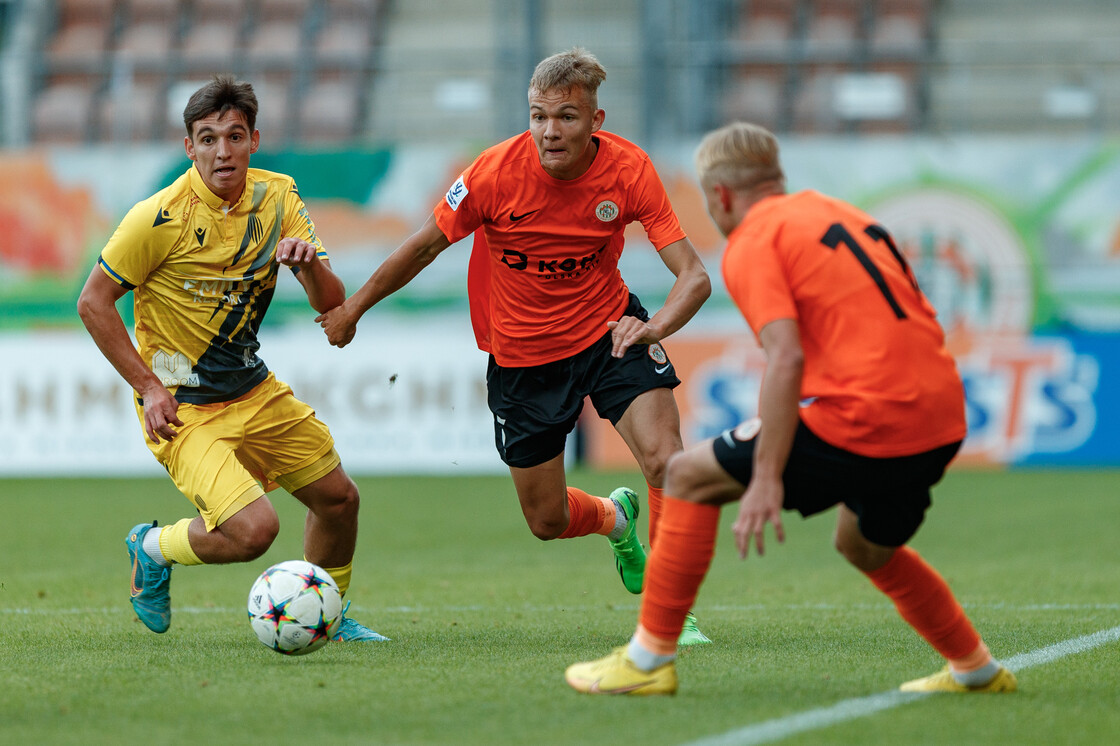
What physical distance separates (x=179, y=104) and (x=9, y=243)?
300 centimetres

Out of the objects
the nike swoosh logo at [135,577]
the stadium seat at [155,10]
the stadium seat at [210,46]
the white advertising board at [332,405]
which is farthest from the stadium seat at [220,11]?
the nike swoosh logo at [135,577]

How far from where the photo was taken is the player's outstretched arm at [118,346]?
575 cm

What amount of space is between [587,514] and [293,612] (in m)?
1.69

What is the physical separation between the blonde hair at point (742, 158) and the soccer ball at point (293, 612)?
2261mm

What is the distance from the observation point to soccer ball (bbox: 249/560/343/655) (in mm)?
5438

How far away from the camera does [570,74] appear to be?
5906mm

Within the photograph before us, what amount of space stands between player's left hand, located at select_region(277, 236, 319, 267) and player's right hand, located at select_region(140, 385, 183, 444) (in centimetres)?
71

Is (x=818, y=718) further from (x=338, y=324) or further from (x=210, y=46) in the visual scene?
(x=210, y=46)

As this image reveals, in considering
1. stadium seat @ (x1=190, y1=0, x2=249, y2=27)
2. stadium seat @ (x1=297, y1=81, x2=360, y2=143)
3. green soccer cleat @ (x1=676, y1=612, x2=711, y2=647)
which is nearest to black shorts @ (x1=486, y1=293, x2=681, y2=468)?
green soccer cleat @ (x1=676, y1=612, x2=711, y2=647)

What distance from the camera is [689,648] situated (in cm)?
586

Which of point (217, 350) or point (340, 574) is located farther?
point (340, 574)

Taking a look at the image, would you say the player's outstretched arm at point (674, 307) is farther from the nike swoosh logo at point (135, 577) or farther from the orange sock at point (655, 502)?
the nike swoosh logo at point (135, 577)

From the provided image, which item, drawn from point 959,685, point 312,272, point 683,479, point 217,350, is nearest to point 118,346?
point 217,350

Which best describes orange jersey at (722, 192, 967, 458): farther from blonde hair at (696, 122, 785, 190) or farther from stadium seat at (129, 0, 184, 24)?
stadium seat at (129, 0, 184, 24)
